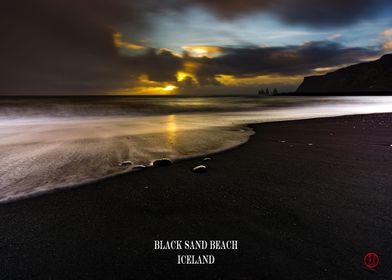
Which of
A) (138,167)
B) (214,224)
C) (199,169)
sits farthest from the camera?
(138,167)

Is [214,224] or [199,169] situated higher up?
[199,169]

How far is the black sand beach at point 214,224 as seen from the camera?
175cm

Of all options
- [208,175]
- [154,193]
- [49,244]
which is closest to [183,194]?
[154,193]

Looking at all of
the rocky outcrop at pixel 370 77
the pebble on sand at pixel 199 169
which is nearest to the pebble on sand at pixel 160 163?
the pebble on sand at pixel 199 169

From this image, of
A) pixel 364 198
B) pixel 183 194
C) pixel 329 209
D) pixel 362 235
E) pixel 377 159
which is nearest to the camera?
pixel 362 235

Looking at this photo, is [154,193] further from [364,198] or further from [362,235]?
[364,198]

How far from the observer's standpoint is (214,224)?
93.0 inches

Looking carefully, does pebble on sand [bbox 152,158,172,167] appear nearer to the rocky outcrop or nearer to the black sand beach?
the black sand beach

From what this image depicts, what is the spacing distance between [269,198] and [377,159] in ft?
9.80

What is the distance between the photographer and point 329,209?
258 cm

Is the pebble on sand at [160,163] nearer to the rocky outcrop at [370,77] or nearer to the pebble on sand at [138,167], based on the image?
the pebble on sand at [138,167]

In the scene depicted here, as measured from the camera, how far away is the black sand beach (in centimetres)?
175

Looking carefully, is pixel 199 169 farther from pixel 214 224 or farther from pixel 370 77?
pixel 370 77

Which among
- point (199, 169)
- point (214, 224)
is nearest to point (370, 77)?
point (199, 169)
